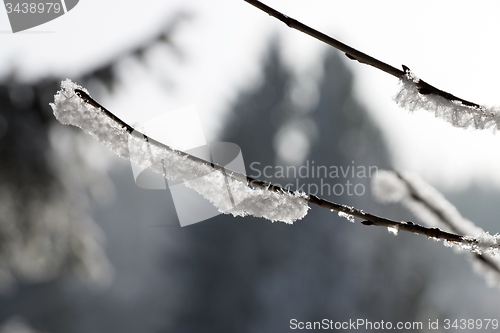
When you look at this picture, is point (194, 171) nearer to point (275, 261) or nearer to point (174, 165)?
point (174, 165)

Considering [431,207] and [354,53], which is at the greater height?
[354,53]

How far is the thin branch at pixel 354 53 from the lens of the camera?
0.83ft

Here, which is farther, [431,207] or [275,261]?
[275,261]

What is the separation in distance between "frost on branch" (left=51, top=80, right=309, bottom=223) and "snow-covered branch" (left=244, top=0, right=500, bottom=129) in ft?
0.42

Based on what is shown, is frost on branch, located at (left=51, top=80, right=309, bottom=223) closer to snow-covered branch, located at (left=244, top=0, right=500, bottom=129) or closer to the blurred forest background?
snow-covered branch, located at (left=244, top=0, right=500, bottom=129)

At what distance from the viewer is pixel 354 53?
0.26m

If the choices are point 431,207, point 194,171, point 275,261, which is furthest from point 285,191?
point 275,261

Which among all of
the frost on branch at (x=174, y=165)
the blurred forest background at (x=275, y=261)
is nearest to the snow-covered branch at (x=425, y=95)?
the frost on branch at (x=174, y=165)

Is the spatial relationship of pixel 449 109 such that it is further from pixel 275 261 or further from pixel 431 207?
pixel 275 261

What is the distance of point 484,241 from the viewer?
0.25 m

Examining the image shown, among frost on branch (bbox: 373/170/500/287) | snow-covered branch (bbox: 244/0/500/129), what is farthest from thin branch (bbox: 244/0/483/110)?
frost on branch (bbox: 373/170/500/287)

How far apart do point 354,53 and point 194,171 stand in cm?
17

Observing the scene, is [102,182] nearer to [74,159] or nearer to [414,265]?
[74,159]

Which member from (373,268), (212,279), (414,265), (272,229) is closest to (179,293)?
(212,279)
